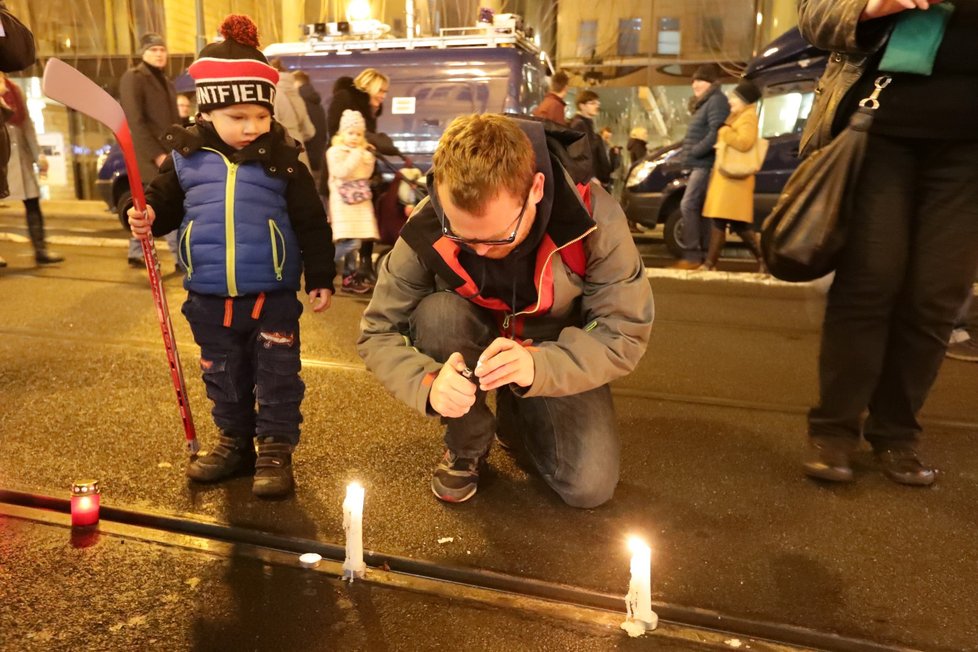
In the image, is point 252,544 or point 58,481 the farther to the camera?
point 58,481

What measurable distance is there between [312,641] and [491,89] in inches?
284

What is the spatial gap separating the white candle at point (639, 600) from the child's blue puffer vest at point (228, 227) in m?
1.45

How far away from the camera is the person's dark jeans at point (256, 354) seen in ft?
8.50

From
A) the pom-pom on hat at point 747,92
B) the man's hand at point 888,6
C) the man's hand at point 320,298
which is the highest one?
the man's hand at point 888,6

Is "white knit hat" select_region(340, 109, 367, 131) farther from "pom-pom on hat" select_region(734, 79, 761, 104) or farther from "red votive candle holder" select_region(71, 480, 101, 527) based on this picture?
"red votive candle holder" select_region(71, 480, 101, 527)

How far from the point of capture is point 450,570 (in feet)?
6.97

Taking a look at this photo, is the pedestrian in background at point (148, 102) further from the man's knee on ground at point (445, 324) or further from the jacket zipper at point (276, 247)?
the man's knee on ground at point (445, 324)

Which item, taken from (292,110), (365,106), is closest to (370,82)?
(365,106)

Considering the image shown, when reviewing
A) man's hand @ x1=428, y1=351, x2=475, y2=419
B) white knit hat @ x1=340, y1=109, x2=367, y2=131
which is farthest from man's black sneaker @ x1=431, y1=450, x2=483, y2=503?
white knit hat @ x1=340, y1=109, x2=367, y2=131

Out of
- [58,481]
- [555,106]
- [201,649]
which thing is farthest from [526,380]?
[555,106]

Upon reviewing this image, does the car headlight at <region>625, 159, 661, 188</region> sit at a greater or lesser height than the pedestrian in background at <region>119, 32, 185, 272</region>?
lesser

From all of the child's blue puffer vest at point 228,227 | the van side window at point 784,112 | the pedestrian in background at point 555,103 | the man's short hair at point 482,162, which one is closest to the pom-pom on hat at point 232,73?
the child's blue puffer vest at point 228,227

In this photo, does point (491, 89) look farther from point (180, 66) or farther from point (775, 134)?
point (180, 66)

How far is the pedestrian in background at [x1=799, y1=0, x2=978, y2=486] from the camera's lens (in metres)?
2.30
